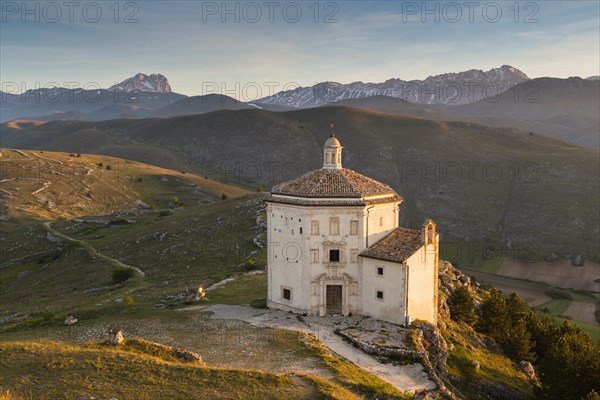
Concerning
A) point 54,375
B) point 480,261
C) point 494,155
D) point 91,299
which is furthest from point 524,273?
point 54,375

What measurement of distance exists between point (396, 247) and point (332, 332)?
8.63m

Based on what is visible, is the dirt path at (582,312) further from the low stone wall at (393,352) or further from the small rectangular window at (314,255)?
the small rectangular window at (314,255)

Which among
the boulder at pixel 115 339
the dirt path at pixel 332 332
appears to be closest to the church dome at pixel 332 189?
the dirt path at pixel 332 332

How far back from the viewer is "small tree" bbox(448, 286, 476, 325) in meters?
50.4

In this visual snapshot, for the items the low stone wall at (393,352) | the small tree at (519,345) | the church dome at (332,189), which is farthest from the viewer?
the small tree at (519,345)

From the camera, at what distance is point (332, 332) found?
3666 centimetres

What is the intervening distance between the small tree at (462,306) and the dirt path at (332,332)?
50.2 feet

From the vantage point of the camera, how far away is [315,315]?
40281mm

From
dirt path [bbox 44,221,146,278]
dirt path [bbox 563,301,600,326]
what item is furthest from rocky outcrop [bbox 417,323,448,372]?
dirt path [bbox 563,301,600,326]

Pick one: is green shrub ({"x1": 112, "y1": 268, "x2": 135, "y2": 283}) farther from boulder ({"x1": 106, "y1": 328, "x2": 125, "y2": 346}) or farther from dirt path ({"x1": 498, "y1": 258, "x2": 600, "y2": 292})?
dirt path ({"x1": 498, "y1": 258, "x2": 600, "y2": 292})

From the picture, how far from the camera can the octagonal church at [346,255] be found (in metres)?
39.0

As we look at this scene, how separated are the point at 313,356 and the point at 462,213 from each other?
13921cm

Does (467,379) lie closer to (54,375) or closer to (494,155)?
(54,375)

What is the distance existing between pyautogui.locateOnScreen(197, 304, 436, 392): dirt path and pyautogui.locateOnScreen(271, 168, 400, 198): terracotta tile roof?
9.92 metres
